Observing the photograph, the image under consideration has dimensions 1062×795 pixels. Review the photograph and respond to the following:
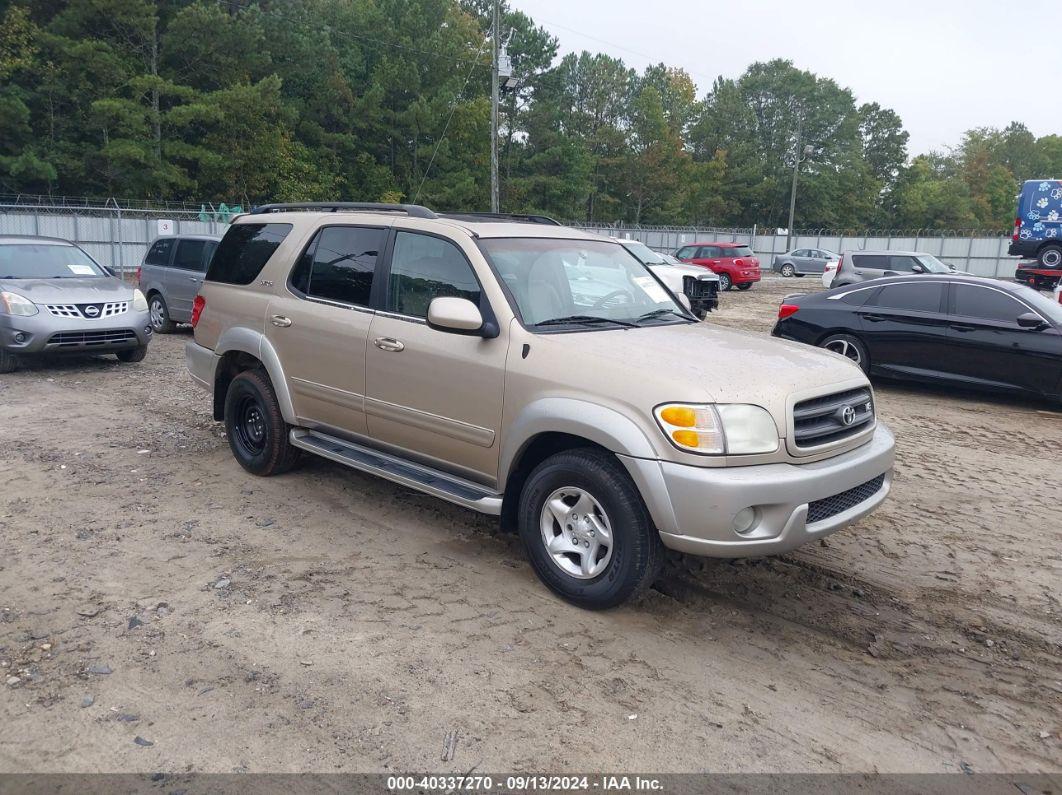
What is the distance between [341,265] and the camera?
18.2ft

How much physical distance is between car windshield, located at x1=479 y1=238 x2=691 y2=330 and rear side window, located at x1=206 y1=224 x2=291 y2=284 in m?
2.11

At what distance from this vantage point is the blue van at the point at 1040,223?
26641mm

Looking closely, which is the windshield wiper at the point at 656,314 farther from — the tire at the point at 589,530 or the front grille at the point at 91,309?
the front grille at the point at 91,309

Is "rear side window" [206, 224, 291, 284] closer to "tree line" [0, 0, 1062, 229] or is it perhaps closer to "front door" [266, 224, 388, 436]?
"front door" [266, 224, 388, 436]

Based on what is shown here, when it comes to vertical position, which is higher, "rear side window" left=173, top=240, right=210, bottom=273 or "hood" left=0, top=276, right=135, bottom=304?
"rear side window" left=173, top=240, right=210, bottom=273

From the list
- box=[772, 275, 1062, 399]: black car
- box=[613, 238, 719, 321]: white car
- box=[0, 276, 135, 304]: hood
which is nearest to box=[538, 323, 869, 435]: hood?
box=[772, 275, 1062, 399]: black car

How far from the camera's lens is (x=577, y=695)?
349 centimetres

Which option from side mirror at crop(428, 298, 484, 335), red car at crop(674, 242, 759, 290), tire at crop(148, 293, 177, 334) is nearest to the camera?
side mirror at crop(428, 298, 484, 335)

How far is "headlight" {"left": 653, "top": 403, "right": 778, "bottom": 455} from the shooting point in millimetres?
3771

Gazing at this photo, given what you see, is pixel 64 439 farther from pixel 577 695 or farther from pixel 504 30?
pixel 504 30

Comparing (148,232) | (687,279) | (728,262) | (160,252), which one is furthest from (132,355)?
(728,262)

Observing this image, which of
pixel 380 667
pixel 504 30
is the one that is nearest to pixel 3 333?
pixel 380 667

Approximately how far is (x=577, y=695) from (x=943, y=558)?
288 cm

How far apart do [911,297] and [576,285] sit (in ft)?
22.6
